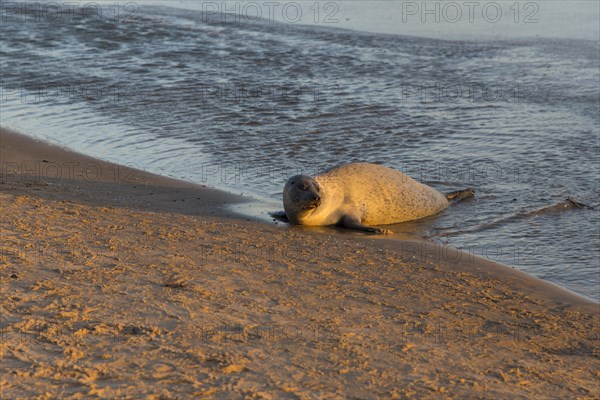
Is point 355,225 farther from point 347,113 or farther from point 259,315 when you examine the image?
point 347,113

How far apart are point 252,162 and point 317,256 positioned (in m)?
3.55

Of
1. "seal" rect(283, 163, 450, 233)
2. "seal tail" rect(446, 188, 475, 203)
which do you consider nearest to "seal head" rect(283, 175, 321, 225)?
"seal" rect(283, 163, 450, 233)

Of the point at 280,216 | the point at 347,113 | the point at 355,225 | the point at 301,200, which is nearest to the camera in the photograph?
the point at 301,200

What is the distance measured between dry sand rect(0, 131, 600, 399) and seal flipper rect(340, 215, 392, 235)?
251 mm

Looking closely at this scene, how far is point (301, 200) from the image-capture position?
720 cm

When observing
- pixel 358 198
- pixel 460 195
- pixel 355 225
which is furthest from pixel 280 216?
pixel 460 195

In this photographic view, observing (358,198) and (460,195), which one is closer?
(358,198)

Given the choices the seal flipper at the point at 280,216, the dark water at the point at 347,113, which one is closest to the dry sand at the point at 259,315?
the seal flipper at the point at 280,216

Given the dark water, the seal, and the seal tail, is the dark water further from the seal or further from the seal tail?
the seal

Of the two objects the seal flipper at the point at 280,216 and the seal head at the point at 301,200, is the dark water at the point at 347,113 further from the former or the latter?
the seal head at the point at 301,200

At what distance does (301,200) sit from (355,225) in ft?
1.73

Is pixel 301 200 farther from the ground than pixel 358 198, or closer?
farther from the ground

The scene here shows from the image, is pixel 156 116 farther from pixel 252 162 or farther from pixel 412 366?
pixel 412 366

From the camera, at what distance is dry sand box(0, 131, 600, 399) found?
12.2 ft
